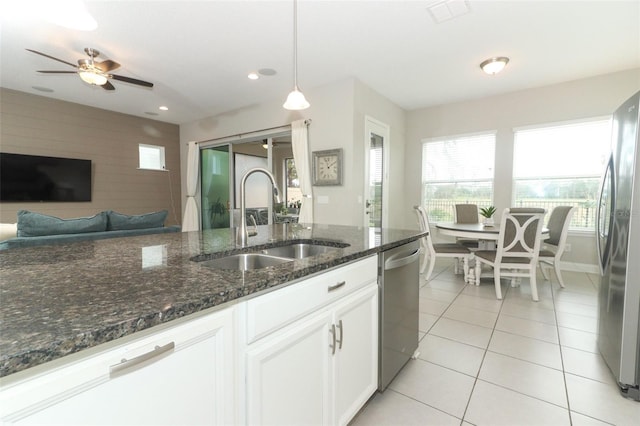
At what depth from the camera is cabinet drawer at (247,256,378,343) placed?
2.95ft

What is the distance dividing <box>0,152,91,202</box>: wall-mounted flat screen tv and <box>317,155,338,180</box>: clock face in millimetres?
4300

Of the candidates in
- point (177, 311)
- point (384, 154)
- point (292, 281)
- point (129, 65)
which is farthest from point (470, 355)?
point (129, 65)

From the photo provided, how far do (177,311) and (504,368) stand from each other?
215cm

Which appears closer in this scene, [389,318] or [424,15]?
[389,318]

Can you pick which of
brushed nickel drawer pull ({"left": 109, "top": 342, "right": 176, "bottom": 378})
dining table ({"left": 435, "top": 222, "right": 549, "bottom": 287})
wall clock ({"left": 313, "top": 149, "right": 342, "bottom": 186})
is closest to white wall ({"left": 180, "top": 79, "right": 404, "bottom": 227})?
wall clock ({"left": 313, "top": 149, "right": 342, "bottom": 186})

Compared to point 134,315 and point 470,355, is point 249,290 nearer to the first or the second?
point 134,315

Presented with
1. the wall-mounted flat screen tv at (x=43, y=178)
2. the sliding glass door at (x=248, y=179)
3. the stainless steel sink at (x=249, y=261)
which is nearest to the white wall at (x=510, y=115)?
the sliding glass door at (x=248, y=179)

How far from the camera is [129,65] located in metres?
3.59

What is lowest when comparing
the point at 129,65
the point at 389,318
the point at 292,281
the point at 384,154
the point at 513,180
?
the point at 389,318

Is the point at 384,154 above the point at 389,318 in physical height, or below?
above

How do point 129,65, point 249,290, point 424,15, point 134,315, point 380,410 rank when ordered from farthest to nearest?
point 129,65 < point 424,15 < point 380,410 < point 249,290 < point 134,315

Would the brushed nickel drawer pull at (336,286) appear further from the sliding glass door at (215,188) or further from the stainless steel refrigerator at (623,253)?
the sliding glass door at (215,188)

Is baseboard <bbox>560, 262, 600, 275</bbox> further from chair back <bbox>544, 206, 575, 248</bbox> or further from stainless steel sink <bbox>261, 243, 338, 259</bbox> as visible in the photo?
stainless steel sink <bbox>261, 243, 338, 259</bbox>

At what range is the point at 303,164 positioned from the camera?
4371 mm
